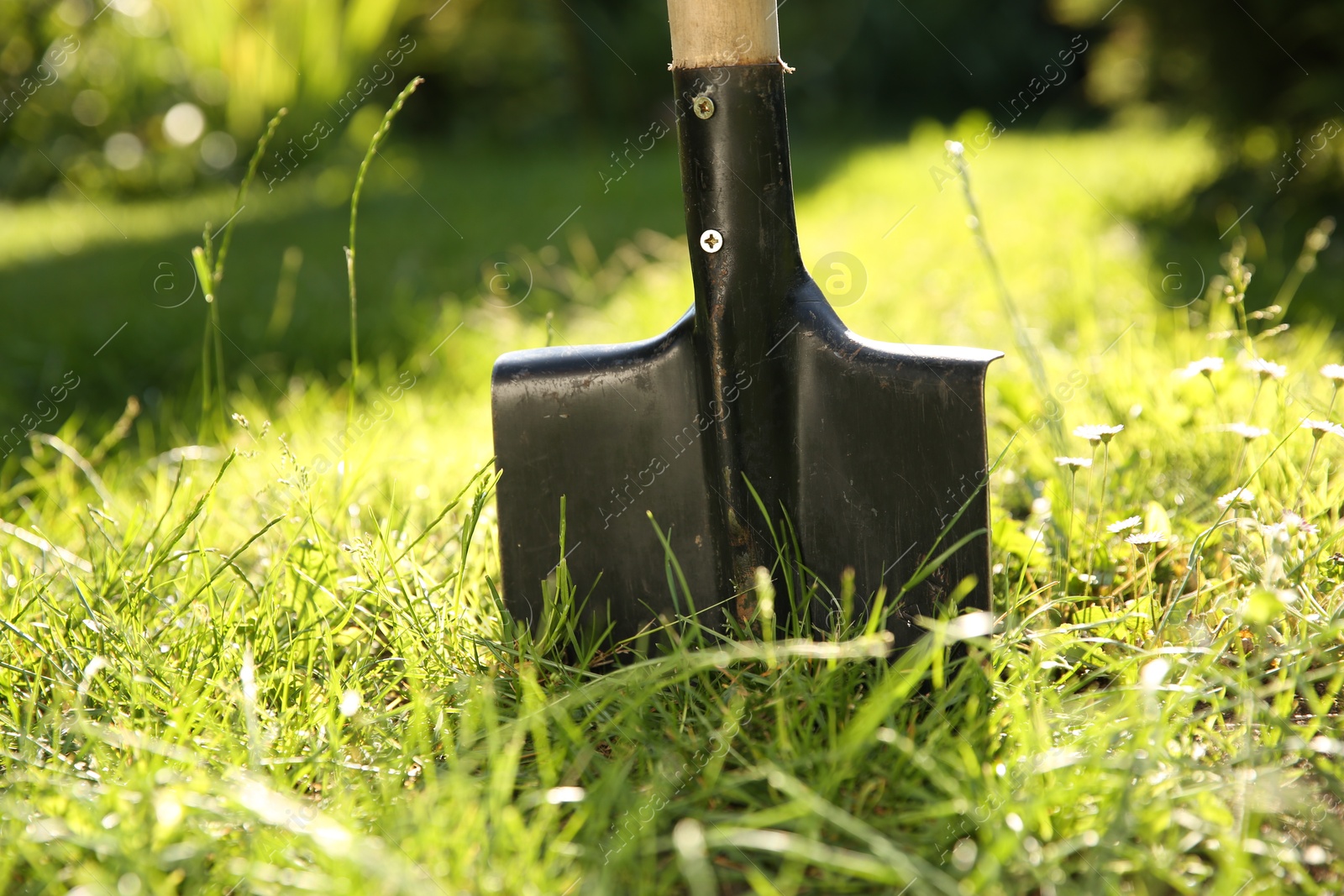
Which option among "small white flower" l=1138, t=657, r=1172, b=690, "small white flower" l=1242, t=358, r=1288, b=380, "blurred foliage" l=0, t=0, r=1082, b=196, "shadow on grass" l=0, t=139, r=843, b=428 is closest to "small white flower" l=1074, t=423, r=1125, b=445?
"small white flower" l=1242, t=358, r=1288, b=380

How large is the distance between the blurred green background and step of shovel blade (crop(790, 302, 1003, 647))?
1.47m

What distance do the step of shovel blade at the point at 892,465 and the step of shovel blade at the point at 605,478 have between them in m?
0.14

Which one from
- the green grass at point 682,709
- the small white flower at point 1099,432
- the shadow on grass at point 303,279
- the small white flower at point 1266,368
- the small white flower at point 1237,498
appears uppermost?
the shadow on grass at point 303,279

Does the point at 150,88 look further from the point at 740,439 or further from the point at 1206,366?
the point at 1206,366

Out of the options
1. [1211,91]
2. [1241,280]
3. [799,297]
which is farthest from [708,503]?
[1211,91]

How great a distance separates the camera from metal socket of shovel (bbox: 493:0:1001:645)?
112 centimetres

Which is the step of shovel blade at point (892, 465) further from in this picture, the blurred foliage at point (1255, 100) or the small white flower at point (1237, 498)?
the blurred foliage at point (1255, 100)

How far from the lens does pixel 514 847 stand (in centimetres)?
85

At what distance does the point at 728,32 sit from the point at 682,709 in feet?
2.45

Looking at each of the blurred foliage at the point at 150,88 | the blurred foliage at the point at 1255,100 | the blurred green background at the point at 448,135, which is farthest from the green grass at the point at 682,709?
the blurred foliage at the point at 150,88

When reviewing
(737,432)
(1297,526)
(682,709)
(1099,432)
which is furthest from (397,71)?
(1297,526)

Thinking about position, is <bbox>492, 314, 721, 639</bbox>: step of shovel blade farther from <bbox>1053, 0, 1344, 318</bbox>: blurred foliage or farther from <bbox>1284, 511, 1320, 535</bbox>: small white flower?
<bbox>1053, 0, 1344, 318</bbox>: blurred foliage

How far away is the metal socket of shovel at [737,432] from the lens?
3.67 ft

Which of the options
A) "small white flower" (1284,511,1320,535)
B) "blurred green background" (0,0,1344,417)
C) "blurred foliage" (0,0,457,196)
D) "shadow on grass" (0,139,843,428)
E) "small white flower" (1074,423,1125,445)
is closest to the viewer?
"small white flower" (1284,511,1320,535)
